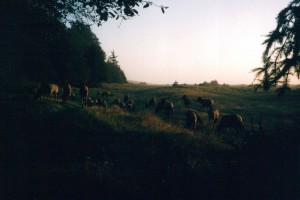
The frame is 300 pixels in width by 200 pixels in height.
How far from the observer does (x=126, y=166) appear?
26.1 ft

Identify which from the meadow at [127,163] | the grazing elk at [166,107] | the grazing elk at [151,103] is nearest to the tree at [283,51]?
the meadow at [127,163]

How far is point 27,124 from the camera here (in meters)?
9.22

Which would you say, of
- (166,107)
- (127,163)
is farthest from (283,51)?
(166,107)

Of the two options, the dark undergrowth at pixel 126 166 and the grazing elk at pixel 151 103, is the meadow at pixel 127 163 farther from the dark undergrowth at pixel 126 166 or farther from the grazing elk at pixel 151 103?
the grazing elk at pixel 151 103

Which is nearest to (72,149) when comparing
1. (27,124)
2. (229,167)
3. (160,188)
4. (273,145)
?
(27,124)

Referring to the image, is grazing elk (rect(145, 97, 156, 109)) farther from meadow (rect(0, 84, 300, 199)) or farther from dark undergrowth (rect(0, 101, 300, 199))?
dark undergrowth (rect(0, 101, 300, 199))

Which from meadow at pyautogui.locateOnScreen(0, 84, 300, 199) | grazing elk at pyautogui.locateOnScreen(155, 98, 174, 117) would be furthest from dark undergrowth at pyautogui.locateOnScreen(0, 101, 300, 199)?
grazing elk at pyautogui.locateOnScreen(155, 98, 174, 117)

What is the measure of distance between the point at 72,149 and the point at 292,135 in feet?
20.6

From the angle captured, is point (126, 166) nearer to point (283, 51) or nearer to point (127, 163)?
point (127, 163)

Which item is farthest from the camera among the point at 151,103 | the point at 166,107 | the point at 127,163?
the point at 151,103

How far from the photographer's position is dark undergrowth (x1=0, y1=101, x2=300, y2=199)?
6.46 metres

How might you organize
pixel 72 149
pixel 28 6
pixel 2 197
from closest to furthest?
pixel 2 197, pixel 72 149, pixel 28 6

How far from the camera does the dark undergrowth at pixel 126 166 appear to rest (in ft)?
21.2

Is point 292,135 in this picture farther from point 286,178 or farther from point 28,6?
point 28,6
